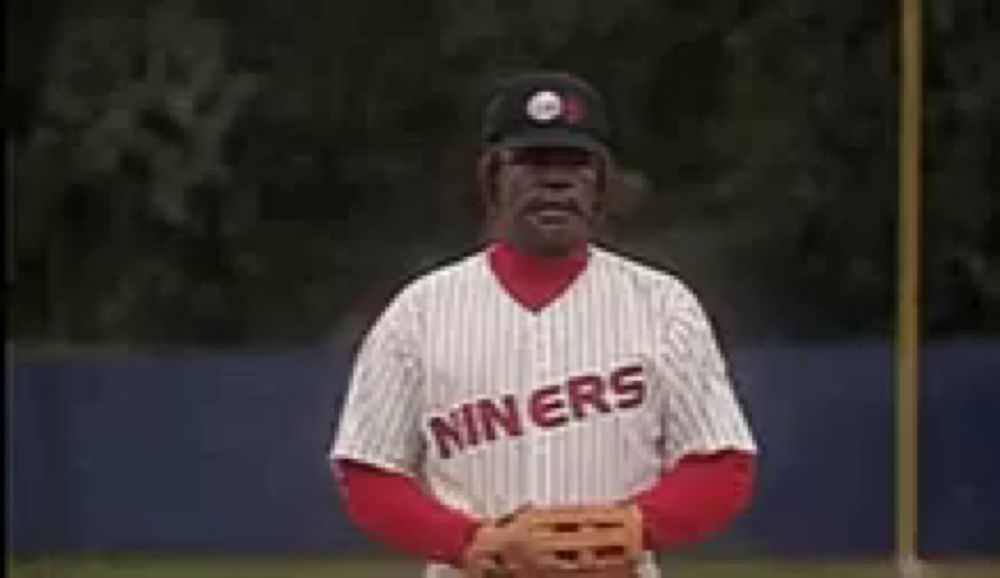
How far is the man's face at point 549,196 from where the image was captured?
368 cm

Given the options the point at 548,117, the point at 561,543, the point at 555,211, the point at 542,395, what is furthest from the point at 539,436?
the point at 548,117

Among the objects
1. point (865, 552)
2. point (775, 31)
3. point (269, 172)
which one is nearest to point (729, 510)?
point (865, 552)

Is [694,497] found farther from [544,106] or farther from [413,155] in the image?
[413,155]

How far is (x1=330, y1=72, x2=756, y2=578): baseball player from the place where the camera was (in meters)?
3.71

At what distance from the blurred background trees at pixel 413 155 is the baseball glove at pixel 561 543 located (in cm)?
939

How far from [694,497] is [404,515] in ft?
1.23

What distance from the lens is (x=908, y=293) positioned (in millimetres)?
12094

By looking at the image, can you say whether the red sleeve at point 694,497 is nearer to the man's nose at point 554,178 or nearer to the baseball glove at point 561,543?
the baseball glove at point 561,543

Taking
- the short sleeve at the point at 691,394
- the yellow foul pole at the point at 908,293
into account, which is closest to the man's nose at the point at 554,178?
the short sleeve at the point at 691,394

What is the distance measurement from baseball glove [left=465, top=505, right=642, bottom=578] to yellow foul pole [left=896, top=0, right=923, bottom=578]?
27.9ft

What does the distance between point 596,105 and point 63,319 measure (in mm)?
10402

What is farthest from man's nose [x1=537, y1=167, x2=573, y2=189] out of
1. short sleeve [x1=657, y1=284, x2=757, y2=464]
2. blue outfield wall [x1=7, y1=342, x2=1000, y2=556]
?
blue outfield wall [x1=7, y1=342, x2=1000, y2=556]

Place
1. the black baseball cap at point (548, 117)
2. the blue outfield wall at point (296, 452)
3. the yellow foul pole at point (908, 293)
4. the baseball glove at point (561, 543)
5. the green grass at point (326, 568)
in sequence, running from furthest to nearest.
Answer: the blue outfield wall at point (296, 452) → the green grass at point (326, 568) → the yellow foul pole at point (908, 293) → the black baseball cap at point (548, 117) → the baseball glove at point (561, 543)

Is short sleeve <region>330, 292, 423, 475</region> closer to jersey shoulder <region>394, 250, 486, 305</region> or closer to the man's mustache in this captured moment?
jersey shoulder <region>394, 250, 486, 305</region>
